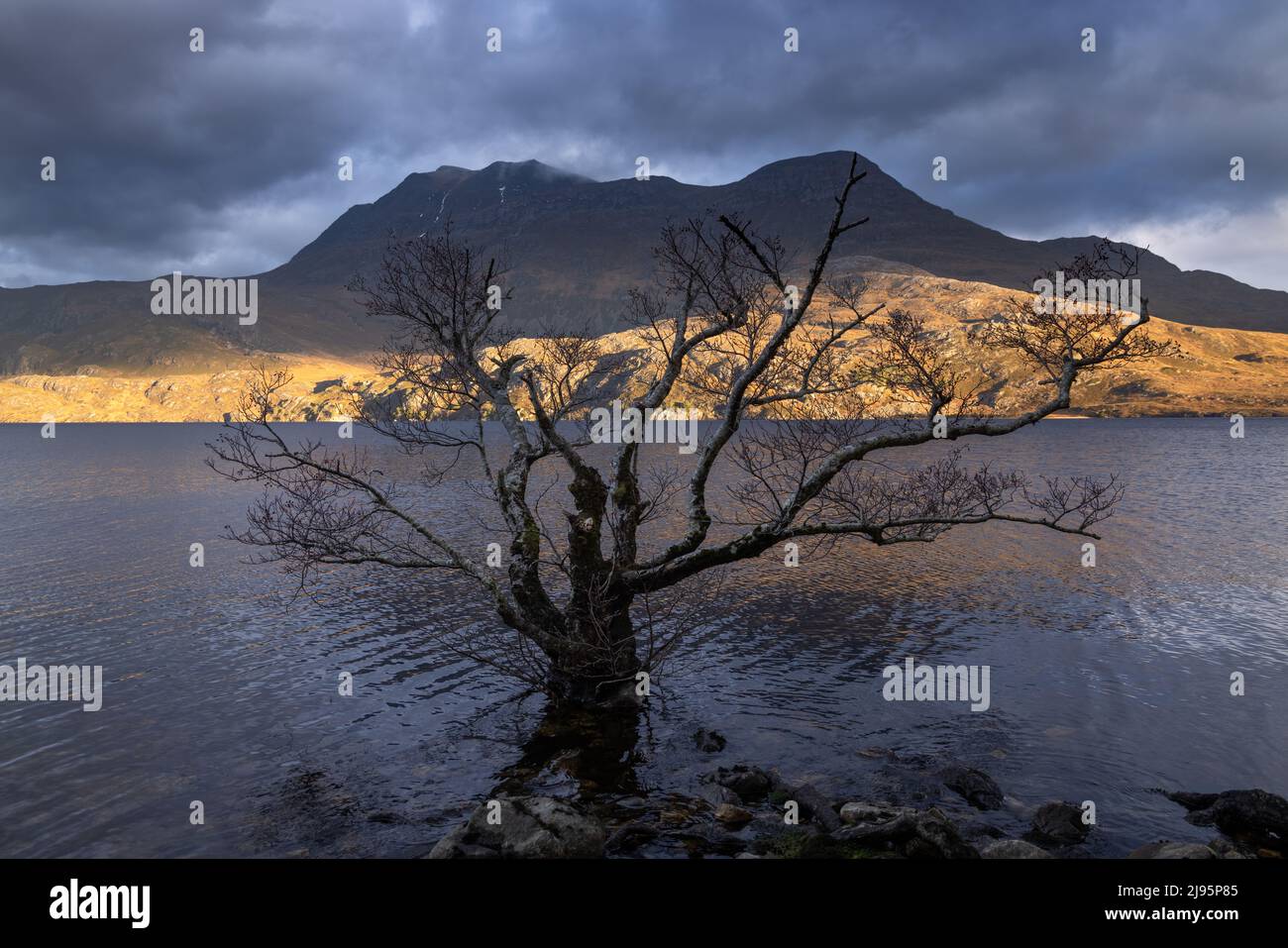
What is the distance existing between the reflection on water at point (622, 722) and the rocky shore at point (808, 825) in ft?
3.12

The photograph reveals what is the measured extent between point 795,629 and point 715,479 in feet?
205

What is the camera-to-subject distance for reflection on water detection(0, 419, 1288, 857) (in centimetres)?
1969

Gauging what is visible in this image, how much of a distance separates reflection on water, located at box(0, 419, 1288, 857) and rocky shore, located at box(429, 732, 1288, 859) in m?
0.95

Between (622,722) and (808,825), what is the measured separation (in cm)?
849

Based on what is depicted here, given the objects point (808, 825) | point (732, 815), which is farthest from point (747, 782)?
point (808, 825)

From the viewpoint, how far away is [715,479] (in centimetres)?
9812

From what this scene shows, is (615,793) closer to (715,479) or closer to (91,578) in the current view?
(91,578)

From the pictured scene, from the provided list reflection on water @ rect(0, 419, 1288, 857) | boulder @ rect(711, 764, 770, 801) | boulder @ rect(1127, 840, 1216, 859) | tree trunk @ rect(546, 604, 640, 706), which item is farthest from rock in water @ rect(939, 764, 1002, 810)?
tree trunk @ rect(546, 604, 640, 706)

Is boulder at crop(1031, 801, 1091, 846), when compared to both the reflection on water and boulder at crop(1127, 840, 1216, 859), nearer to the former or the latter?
the reflection on water

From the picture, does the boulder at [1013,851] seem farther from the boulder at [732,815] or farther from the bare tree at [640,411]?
the bare tree at [640,411]

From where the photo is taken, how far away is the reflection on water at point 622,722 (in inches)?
775

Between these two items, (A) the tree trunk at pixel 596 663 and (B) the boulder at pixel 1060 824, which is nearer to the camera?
(B) the boulder at pixel 1060 824

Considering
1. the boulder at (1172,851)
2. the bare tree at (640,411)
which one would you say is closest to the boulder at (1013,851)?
the boulder at (1172,851)
